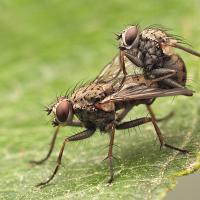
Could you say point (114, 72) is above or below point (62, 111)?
above

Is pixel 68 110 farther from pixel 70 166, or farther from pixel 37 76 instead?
pixel 37 76

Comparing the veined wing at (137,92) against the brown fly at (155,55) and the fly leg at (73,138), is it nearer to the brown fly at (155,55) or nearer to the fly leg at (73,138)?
the brown fly at (155,55)

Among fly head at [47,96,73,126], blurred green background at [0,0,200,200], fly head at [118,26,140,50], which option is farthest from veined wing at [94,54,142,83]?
blurred green background at [0,0,200,200]

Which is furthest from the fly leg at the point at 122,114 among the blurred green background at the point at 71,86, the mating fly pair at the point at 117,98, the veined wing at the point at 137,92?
the blurred green background at the point at 71,86

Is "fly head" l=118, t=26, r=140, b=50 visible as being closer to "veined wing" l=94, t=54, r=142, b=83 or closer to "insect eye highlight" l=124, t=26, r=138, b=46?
"insect eye highlight" l=124, t=26, r=138, b=46

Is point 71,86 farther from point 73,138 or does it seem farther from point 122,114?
point 73,138

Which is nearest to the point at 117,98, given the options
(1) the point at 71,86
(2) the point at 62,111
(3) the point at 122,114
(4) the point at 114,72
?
(3) the point at 122,114
